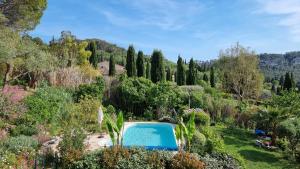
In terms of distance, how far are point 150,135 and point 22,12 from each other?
1121 centimetres

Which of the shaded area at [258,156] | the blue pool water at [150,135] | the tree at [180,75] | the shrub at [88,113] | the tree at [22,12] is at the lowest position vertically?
the shaded area at [258,156]

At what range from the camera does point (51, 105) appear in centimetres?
1983

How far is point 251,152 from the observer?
1733cm

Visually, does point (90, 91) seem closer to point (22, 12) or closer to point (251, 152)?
point (22, 12)

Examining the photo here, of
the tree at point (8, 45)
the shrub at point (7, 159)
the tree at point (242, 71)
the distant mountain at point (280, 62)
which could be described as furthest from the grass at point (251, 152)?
the distant mountain at point (280, 62)

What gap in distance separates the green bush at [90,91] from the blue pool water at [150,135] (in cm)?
411

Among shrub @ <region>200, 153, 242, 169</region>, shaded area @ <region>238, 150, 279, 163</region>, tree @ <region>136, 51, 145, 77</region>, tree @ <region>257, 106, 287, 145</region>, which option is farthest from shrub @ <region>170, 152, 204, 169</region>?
tree @ <region>136, 51, 145, 77</region>

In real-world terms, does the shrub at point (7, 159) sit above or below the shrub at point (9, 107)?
below

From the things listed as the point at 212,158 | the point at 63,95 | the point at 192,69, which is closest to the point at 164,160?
the point at 212,158

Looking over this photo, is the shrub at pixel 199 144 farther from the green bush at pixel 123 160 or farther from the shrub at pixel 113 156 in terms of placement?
the shrub at pixel 113 156

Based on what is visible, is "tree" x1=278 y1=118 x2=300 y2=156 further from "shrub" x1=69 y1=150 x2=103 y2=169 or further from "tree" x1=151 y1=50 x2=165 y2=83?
"tree" x1=151 y1=50 x2=165 y2=83

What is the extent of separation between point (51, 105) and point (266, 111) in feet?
40.4

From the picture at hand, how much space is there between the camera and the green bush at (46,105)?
60.4ft

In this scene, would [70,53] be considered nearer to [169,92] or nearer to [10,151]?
Result: [169,92]
